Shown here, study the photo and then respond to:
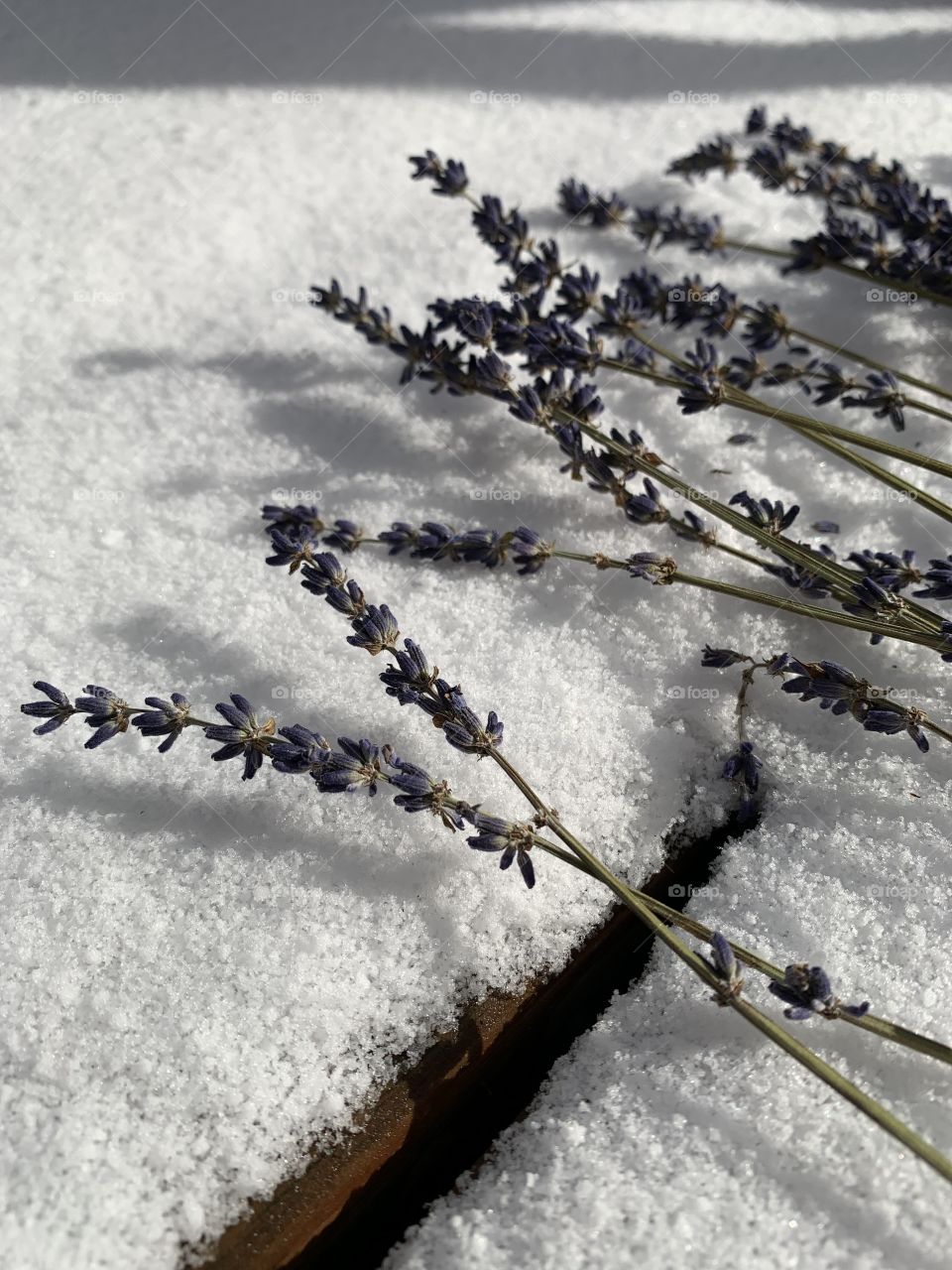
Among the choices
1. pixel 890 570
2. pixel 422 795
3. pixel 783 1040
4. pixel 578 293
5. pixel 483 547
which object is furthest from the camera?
pixel 578 293

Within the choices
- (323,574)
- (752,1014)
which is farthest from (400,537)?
(752,1014)

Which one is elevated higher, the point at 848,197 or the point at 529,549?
the point at 848,197

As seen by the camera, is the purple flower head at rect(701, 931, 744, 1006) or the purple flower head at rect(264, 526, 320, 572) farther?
the purple flower head at rect(264, 526, 320, 572)

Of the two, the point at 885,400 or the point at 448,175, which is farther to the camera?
the point at 448,175

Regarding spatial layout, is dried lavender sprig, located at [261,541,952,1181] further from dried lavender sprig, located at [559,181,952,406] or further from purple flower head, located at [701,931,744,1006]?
dried lavender sprig, located at [559,181,952,406]

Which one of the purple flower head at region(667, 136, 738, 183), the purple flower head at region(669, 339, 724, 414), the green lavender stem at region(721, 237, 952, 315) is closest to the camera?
the purple flower head at region(669, 339, 724, 414)

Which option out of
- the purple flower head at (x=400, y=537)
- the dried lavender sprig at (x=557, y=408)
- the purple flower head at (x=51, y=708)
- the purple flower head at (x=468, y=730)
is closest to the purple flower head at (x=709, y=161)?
the dried lavender sprig at (x=557, y=408)

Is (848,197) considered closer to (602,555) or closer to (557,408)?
(557,408)

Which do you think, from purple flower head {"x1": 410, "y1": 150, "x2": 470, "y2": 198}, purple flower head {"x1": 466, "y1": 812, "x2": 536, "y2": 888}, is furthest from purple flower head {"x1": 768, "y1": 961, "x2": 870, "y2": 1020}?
purple flower head {"x1": 410, "y1": 150, "x2": 470, "y2": 198}
